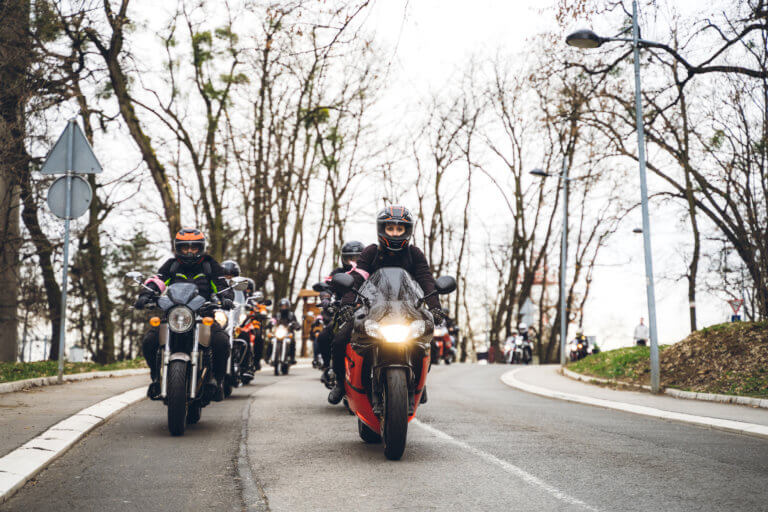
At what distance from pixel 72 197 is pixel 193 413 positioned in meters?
4.75

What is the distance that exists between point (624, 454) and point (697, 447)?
3.63 feet

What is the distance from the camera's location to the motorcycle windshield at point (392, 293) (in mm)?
6703

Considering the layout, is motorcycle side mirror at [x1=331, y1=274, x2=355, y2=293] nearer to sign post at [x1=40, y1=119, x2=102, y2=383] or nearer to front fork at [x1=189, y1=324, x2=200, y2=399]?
front fork at [x1=189, y1=324, x2=200, y2=399]

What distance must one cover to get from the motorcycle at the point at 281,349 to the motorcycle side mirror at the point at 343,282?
12.8 meters

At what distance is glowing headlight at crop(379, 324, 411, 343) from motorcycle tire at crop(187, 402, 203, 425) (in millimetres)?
2991

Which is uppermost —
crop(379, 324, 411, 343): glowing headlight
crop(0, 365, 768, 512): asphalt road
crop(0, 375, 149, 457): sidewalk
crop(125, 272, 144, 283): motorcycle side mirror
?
crop(125, 272, 144, 283): motorcycle side mirror

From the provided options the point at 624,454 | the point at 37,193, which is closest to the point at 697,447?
the point at 624,454

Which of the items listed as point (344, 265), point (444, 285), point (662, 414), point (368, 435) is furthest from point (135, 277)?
point (662, 414)

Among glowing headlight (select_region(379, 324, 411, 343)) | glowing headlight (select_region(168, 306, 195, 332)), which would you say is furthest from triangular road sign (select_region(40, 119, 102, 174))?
glowing headlight (select_region(379, 324, 411, 343))

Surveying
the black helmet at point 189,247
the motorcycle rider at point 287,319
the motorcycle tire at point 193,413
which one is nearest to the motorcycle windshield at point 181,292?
the black helmet at point 189,247

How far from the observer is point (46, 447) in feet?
22.5

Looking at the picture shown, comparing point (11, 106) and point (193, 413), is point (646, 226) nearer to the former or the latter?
point (193, 413)

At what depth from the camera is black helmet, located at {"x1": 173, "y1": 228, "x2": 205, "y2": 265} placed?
29.3ft

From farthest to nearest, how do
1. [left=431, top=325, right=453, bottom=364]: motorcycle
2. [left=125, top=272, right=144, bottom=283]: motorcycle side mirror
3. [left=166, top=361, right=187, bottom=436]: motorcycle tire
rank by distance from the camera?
[left=431, top=325, right=453, bottom=364]: motorcycle → [left=125, top=272, right=144, bottom=283]: motorcycle side mirror → [left=166, top=361, right=187, bottom=436]: motorcycle tire
